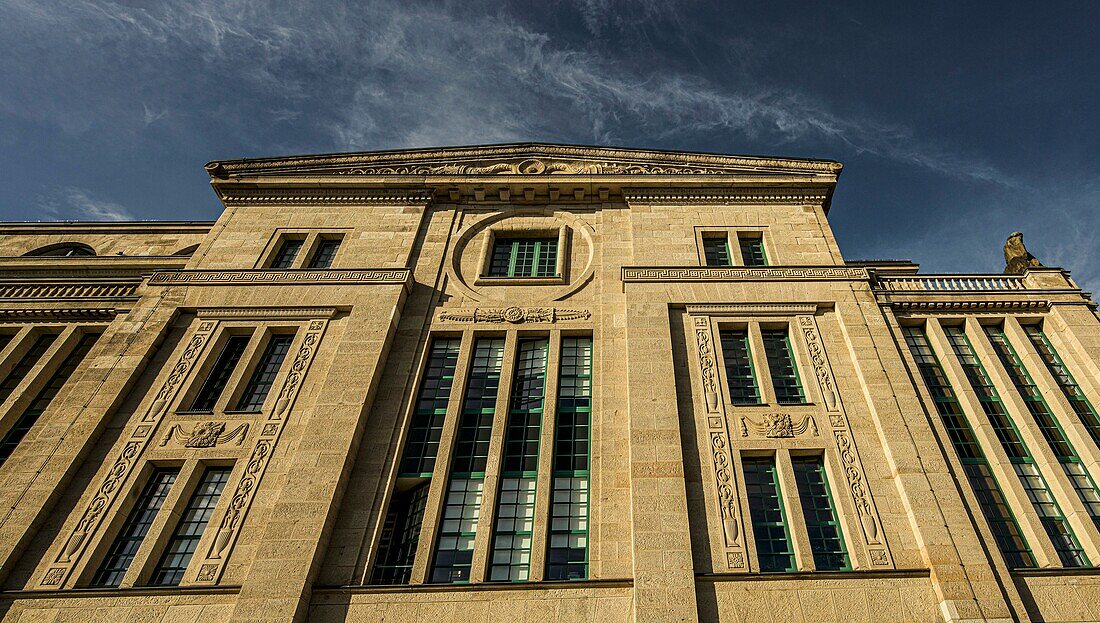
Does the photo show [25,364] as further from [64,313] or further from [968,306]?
[968,306]

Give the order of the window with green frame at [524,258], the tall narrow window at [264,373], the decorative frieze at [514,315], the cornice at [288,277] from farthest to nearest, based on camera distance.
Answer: the window with green frame at [524,258] < the cornice at [288,277] < the decorative frieze at [514,315] < the tall narrow window at [264,373]

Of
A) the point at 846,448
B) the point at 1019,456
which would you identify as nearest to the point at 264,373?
the point at 846,448

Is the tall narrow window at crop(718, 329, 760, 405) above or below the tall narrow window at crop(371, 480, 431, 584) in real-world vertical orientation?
above

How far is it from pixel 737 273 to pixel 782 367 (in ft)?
12.0

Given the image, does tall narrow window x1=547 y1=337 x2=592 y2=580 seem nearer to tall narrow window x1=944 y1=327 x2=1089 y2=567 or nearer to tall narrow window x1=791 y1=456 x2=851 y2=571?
tall narrow window x1=791 y1=456 x2=851 y2=571

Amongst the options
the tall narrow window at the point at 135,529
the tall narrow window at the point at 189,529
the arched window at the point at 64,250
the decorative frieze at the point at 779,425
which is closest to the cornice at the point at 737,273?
the decorative frieze at the point at 779,425

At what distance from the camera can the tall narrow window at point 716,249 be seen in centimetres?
2217

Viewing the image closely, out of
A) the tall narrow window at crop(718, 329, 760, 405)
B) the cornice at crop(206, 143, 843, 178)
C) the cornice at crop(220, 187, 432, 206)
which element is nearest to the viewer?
the tall narrow window at crop(718, 329, 760, 405)

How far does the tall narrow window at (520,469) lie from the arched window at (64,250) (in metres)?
23.2

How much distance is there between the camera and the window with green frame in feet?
73.5

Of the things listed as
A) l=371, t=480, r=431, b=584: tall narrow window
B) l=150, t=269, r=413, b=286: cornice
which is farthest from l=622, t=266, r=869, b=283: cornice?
l=371, t=480, r=431, b=584: tall narrow window

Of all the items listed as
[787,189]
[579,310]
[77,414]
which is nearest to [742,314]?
[579,310]

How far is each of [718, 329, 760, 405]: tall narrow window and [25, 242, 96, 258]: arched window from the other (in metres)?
28.5

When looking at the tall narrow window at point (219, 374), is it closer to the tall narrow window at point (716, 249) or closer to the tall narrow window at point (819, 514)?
the tall narrow window at point (716, 249)
